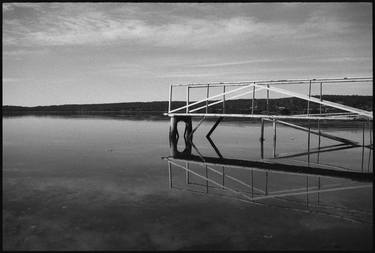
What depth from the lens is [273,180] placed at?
9.60m

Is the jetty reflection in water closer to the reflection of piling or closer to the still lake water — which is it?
the still lake water

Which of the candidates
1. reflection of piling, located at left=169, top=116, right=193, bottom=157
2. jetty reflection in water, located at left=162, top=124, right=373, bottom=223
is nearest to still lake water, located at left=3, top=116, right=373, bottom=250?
jetty reflection in water, located at left=162, top=124, right=373, bottom=223

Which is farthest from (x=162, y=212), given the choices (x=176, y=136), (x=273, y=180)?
(x=176, y=136)

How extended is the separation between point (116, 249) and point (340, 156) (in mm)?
11117

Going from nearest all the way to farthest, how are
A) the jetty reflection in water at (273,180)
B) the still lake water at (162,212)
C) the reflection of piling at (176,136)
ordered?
the still lake water at (162,212), the jetty reflection in water at (273,180), the reflection of piling at (176,136)

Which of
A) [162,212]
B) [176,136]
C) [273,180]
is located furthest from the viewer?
[176,136]

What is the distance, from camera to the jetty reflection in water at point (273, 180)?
7434mm

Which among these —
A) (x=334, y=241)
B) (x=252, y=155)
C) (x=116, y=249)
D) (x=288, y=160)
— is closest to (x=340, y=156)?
(x=288, y=160)

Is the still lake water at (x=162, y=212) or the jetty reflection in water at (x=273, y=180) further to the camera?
the jetty reflection in water at (x=273, y=180)

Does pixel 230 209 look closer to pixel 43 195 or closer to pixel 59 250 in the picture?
pixel 59 250

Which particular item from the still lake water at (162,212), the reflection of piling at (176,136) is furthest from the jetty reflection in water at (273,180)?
the reflection of piling at (176,136)

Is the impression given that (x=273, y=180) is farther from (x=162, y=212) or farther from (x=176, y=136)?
(x=176, y=136)

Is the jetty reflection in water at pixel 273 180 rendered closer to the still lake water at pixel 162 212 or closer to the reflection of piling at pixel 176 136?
the still lake water at pixel 162 212

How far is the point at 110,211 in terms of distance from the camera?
688 centimetres
